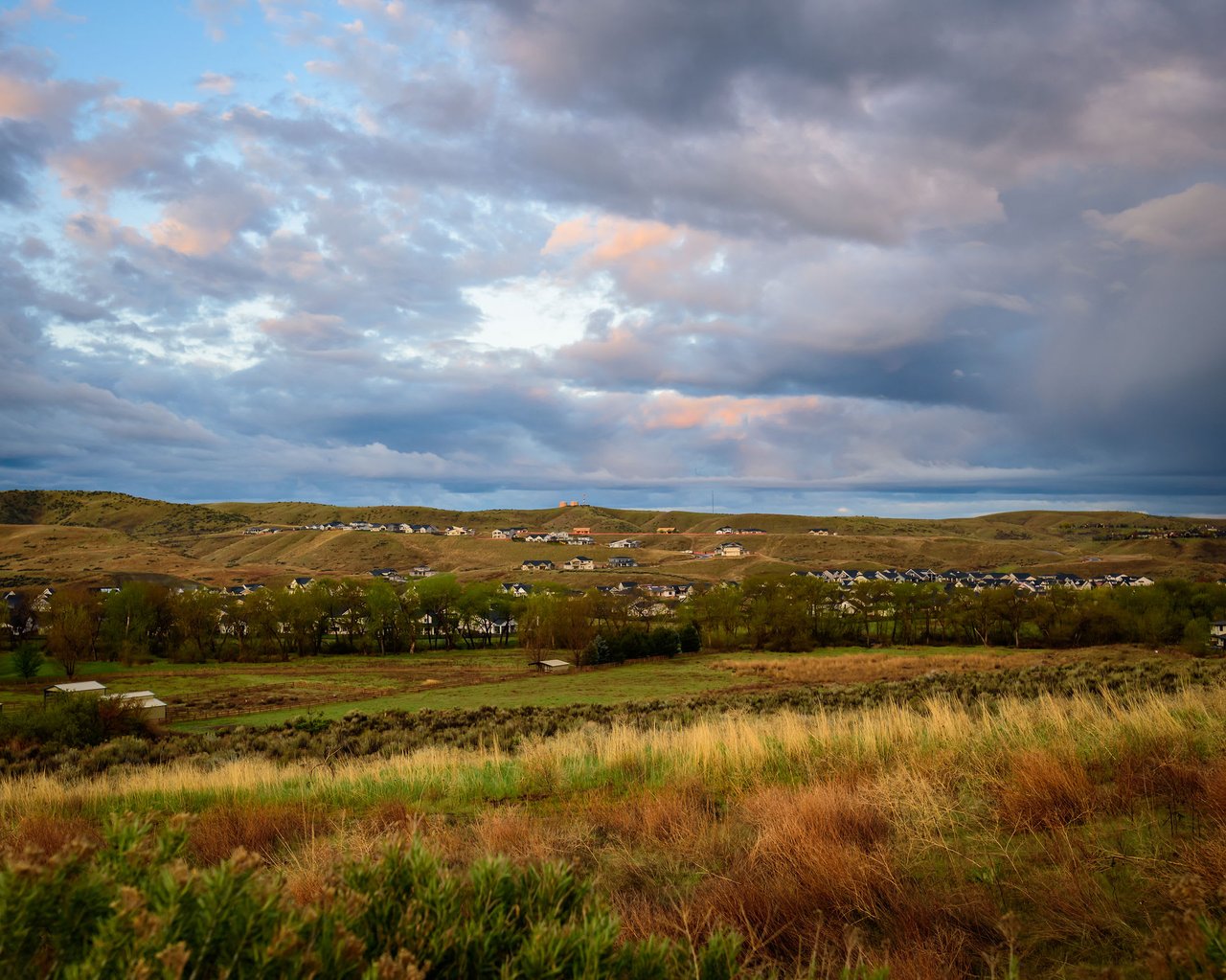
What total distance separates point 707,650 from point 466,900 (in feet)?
263

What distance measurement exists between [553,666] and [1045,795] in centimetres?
6265

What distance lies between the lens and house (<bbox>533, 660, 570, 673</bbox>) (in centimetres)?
6469

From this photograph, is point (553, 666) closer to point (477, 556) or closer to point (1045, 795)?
point (1045, 795)

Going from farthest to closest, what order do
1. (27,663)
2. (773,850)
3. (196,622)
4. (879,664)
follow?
1. (196,622)
2. (879,664)
3. (27,663)
4. (773,850)

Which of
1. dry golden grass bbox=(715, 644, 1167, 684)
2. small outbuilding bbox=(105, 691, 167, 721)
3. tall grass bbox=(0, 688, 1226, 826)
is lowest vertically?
dry golden grass bbox=(715, 644, 1167, 684)

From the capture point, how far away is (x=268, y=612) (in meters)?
79.3

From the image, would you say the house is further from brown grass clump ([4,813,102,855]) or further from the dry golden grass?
brown grass clump ([4,813,102,855])

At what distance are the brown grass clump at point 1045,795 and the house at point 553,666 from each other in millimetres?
59509

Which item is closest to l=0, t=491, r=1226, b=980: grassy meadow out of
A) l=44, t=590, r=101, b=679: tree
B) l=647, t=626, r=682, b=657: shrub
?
l=44, t=590, r=101, b=679: tree

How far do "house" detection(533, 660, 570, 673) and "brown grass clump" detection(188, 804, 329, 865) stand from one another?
5758cm

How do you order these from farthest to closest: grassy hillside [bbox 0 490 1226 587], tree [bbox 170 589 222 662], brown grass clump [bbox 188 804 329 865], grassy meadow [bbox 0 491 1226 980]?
grassy hillside [bbox 0 490 1226 587]
tree [bbox 170 589 222 662]
brown grass clump [bbox 188 804 329 865]
grassy meadow [bbox 0 491 1226 980]

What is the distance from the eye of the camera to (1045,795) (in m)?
6.12

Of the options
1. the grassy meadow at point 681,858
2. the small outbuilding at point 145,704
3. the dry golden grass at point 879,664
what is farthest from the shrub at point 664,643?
the grassy meadow at point 681,858

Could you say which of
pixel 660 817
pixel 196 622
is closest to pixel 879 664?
pixel 660 817
